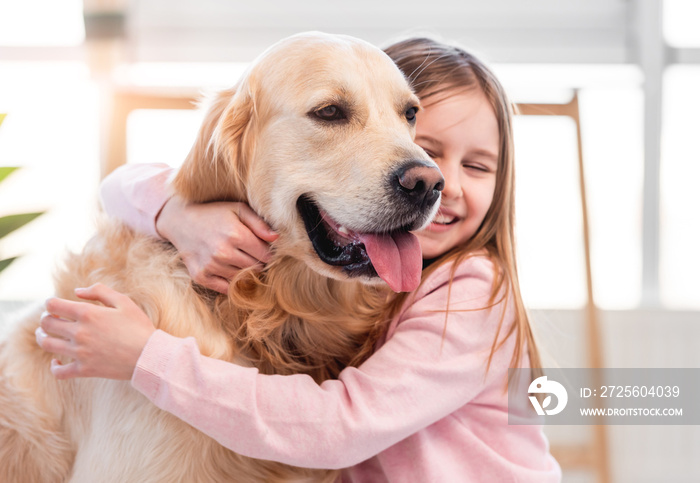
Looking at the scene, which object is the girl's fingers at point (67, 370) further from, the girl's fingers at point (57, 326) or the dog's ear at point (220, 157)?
the dog's ear at point (220, 157)

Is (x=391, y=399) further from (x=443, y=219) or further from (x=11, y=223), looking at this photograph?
(x=11, y=223)

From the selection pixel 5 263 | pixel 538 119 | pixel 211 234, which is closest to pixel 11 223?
pixel 5 263

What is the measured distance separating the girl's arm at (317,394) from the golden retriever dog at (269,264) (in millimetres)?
84

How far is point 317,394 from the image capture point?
35.6 inches

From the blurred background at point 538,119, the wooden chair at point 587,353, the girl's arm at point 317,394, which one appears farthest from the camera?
the blurred background at point 538,119

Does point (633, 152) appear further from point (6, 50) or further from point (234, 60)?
point (6, 50)

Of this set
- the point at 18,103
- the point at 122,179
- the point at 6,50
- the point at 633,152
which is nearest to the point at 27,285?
the point at 18,103

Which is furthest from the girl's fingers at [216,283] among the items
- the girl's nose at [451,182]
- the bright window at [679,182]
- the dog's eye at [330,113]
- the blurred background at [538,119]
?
the bright window at [679,182]

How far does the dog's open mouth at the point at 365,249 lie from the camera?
933mm

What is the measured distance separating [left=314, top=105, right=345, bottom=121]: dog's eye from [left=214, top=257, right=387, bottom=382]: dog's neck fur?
256 millimetres

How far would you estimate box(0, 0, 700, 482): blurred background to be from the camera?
8.00 ft

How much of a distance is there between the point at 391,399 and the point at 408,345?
0.10 meters

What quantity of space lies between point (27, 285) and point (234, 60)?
4.47 feet

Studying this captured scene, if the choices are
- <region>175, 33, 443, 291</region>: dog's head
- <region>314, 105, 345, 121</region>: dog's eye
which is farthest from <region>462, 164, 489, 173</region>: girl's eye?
<region>314, 105, 345, 121</region>: dog's eye
